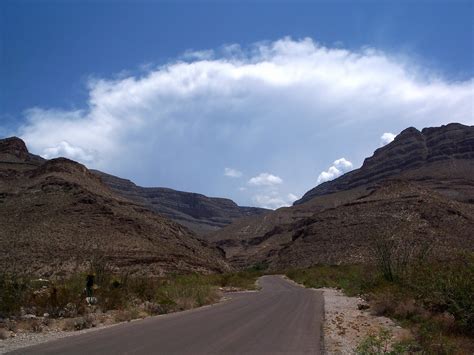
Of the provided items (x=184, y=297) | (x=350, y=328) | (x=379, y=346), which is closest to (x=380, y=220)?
(x=184, y=297)

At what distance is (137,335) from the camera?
16766mm

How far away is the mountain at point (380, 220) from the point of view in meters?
84.1

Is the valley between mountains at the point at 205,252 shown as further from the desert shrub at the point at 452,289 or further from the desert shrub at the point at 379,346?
the desert shrub at the point at 379,346

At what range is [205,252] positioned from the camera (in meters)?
95.4

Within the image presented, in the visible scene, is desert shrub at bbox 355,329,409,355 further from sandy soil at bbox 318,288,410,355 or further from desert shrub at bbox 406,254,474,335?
desert shrub at bbox 406,254,474,335

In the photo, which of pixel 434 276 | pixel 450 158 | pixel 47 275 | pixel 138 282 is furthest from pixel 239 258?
pixel 434 276

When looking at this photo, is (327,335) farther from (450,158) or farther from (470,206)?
(450,158)

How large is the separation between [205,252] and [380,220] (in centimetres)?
3069

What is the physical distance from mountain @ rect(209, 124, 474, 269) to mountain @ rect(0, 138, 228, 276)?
20.9 metres

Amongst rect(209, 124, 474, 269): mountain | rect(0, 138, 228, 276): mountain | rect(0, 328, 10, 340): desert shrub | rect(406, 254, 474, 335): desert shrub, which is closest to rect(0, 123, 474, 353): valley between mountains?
rect(406, 254, 474, 335): desert shrub

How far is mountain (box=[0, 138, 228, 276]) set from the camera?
57.7 m

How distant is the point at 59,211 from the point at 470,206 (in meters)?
72.5

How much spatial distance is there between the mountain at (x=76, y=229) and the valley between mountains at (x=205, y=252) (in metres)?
0.20

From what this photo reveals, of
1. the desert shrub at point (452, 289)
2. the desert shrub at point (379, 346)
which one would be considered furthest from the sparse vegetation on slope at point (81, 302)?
the desert shrub at point (452, 289)
